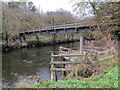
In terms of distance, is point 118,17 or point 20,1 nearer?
point 118,17

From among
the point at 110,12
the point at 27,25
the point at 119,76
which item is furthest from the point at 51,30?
the point at 119,76

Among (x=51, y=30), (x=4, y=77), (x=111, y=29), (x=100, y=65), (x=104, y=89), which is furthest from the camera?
(x=51, y=30)

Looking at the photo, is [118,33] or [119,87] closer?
[119,87]

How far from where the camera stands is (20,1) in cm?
4684

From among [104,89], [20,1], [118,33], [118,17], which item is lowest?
[104,89]

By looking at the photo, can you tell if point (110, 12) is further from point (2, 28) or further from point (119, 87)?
point (2, 28)

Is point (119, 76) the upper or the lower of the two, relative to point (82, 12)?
lower

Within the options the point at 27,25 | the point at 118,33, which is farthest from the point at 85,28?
the point at 27,25

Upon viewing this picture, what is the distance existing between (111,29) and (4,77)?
11.7 m

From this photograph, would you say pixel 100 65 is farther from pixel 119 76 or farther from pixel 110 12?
pixel 110 12

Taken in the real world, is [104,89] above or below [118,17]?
below

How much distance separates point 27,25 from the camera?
42.3 m

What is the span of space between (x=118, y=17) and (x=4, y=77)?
12.4 meters

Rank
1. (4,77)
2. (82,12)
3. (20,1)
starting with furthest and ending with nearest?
(20,1), (82,12), (4,77)
